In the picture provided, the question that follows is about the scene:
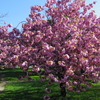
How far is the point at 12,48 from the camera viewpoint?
818 centimetres

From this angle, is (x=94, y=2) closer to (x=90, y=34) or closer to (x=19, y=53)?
(x=90, y=34)

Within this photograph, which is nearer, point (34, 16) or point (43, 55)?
point (43, 55)

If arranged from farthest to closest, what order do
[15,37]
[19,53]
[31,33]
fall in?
[15,37]
[31,33]
[19,53]

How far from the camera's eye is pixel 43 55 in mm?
8594

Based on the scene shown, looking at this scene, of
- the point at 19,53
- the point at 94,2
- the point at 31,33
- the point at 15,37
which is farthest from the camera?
the point at 94,2

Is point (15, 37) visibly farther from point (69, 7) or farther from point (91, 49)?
point (91, 49)

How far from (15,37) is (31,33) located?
1914 millimetres

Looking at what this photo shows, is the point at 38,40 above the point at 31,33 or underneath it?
underneath

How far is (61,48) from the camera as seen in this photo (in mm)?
8211

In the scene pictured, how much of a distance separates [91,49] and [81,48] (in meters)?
0.61

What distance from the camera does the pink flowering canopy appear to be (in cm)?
789

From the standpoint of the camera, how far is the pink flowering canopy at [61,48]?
25.9 ft

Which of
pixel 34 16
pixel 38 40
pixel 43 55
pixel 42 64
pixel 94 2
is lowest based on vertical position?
pixel 42 64

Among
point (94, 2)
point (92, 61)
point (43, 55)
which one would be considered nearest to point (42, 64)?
point (43, 55)
